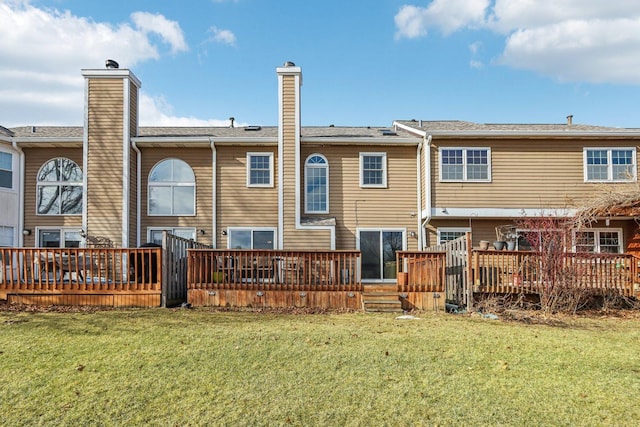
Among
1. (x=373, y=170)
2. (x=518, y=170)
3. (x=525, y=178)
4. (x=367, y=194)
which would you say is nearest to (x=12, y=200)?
(x=367, y=194)

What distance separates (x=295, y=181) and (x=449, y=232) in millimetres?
5266

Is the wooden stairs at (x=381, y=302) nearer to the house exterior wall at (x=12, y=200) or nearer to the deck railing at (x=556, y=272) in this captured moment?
the deck railing at (x=556, y=272)

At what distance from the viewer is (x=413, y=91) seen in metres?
19.0

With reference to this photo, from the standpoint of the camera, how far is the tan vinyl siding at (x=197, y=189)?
1446 centimetres

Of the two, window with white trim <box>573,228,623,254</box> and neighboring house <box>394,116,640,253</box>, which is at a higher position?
neighboring house <box>394,116,640,253</box>

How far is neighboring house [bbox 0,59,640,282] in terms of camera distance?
13.7m

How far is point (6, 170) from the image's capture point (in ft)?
46.6

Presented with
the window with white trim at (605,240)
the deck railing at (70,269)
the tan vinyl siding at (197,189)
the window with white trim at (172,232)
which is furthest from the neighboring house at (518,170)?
the deck railing at (70,269)

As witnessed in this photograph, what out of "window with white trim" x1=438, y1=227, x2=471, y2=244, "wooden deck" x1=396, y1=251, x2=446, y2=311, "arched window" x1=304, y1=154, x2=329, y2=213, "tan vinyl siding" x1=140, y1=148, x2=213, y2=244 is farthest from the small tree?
"tan vinyl siding" x1=140, y1=148, x2=213, y2=244

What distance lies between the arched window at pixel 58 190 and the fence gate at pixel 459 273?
39.0ft

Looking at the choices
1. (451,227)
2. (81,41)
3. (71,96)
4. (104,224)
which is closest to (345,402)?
(451,227)

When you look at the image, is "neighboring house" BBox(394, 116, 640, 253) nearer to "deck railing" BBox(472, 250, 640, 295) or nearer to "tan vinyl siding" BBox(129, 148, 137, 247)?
"deck railing" BBox(472, 250, 640, 295)

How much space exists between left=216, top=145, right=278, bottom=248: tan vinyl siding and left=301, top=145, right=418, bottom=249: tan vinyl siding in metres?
1.67

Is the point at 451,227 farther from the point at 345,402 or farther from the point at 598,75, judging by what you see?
the point at 598,75
